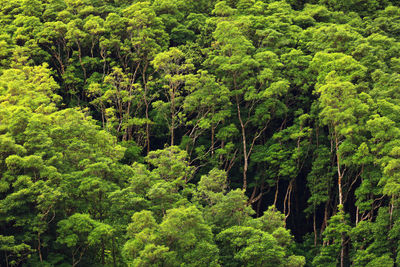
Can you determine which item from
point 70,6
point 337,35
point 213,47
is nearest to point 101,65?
point 70,6

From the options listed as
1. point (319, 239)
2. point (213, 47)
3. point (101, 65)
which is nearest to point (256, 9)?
point (213, 47)

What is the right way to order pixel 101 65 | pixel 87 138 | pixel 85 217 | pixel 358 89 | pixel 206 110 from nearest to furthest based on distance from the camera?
pixel 85 217, pixel 87 138, pixel 358 89, pixel 206 110, pixel 101 65

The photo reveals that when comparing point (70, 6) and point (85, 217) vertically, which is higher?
point (70, 6)

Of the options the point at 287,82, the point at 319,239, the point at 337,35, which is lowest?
the point at 319,239

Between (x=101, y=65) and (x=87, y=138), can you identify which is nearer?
(x=87, y=138)

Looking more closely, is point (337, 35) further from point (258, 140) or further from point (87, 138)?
point (87, 138)

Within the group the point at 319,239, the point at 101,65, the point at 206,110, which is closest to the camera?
the point at 319,239
